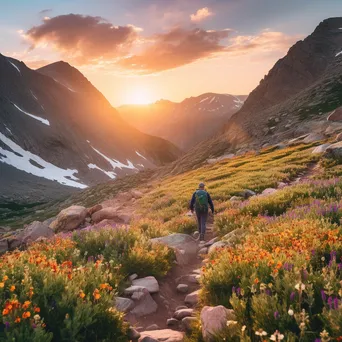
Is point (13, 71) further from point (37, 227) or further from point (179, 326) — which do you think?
point (179, 326)

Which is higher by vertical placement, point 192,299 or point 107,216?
point 192,299

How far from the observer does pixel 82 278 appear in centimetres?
559

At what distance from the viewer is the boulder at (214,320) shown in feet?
16.1

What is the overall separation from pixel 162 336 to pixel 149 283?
219cm

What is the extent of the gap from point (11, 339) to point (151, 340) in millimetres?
Result: 2124

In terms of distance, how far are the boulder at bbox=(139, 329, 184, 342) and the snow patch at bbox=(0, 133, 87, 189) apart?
150 metres

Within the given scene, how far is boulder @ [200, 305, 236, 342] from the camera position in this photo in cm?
491

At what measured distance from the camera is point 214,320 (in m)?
5.05

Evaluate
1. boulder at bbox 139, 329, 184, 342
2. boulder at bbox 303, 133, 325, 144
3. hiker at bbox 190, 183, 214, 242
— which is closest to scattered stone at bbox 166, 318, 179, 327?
boulder at bbox 139, 329, 184, 342

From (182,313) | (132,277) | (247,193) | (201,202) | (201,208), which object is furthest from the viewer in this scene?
(247,193)

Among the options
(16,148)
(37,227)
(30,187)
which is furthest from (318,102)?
(16,148)

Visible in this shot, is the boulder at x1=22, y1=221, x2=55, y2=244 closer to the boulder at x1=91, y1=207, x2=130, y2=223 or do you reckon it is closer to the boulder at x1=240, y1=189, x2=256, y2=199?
the boulder at x1=91, y1=207, x2=130, y2=223

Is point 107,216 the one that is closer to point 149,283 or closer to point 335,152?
point 149,283

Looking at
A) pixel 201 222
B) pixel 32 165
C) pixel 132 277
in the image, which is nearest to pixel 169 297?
pixel 132 277
